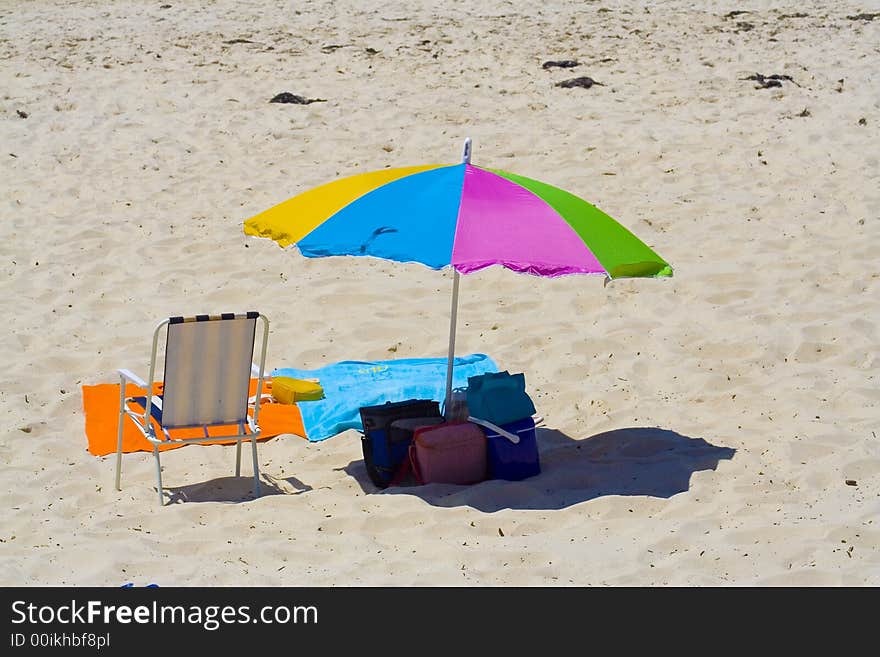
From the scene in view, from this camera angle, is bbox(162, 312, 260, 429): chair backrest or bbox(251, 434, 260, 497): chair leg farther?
bbox(251, 434, 260, 497): chair leg

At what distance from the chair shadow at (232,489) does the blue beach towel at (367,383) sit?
0.51m

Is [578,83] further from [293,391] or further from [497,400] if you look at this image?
[497,400]

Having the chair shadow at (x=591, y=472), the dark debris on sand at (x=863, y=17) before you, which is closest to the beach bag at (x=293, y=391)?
the chair shadow at (x=591, y=472)

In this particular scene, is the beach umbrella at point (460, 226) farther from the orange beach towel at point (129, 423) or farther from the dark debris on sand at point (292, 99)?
the dark debris on sand at point (292, 99)

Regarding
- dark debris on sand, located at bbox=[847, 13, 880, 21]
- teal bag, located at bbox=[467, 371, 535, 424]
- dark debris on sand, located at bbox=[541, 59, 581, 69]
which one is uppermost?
teal bag, located at bbox=[467, 371, 535, 424]

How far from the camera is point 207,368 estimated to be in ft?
16.7

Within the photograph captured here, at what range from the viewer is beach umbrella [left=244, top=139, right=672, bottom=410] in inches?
190

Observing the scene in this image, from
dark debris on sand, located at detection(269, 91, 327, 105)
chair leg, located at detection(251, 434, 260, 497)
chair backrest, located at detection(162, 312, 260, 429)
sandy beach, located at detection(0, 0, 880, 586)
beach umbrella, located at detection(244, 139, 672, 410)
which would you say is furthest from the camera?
dark debris on sand, located at detection(269, 91, 327, 105)

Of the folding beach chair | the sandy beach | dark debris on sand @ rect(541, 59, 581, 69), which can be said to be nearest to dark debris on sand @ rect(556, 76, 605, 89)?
the sandy beach

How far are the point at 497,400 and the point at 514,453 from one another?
236 millimetres

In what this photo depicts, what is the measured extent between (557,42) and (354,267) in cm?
590

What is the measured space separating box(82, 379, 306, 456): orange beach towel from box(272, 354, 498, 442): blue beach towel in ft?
0.31

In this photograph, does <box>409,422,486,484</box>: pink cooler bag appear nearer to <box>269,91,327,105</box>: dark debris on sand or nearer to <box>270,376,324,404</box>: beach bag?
<box>270,376,324,404</box>: beach bag
